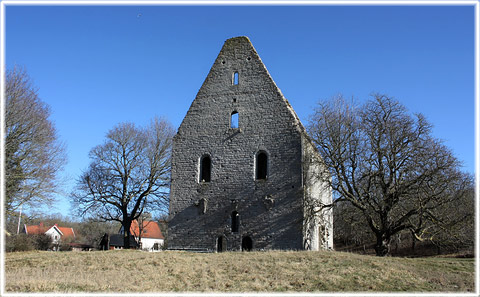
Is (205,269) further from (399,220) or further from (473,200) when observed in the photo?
(473,200)

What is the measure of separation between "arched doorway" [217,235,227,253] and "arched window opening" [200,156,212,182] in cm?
314

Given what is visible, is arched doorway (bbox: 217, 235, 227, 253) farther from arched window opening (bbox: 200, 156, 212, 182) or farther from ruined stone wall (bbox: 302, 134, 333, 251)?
ruined stone wall (bbox: 302, 134, 333, 251)

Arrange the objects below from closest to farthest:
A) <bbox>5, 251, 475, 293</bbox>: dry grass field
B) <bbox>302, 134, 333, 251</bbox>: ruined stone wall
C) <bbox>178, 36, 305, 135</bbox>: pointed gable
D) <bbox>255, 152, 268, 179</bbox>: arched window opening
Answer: <bbox>5, 251, 475, 293</bbox>: dry grass field, <bbox>302, 134, 333, 251</bbox>: ruined stone wall, <bbox>255, 152, 268, 179</bbox>: arched window opening, <bbox>178, 36, 305, 135</bbox>: pointed gable

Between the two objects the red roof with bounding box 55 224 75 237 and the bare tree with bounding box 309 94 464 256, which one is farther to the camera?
the red roof with bounding box 55 224 75 237

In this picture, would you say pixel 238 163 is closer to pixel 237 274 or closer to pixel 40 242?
pixel 237 274

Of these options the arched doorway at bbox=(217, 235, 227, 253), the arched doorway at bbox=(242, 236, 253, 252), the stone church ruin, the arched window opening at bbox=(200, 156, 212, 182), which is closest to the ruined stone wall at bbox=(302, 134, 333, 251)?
the stone church ruin

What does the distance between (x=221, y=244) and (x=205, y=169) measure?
401 centimetres

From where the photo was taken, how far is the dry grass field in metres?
12.1

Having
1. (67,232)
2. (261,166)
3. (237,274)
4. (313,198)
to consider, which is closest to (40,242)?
(261,166)

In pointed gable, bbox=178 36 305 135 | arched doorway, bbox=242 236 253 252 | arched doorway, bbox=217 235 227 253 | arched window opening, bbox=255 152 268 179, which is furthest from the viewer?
pointed gable, bbox=178 36 305 135

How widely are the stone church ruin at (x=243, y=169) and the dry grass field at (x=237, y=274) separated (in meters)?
3.31

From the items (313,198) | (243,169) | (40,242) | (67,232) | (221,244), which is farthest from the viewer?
(67,232)

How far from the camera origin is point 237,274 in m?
14.1

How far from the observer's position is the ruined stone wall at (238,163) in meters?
20.7
